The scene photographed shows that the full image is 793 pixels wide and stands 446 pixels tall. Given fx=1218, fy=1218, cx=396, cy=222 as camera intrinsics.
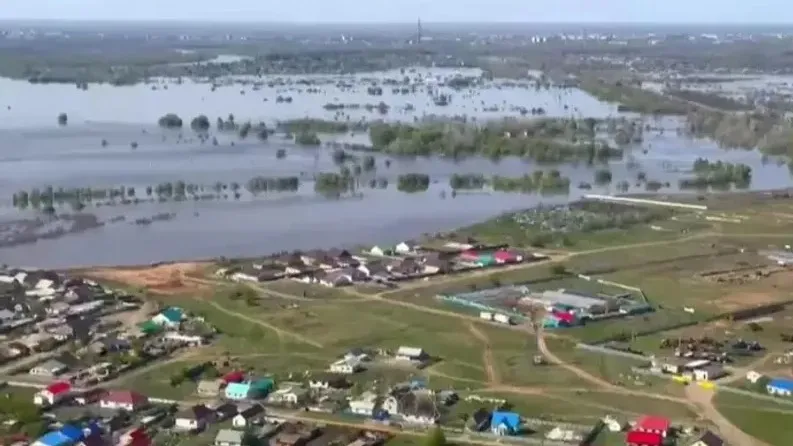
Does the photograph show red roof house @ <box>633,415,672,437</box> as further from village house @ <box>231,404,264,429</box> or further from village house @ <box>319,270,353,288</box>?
village house @ <box>319,270,353,288</box>

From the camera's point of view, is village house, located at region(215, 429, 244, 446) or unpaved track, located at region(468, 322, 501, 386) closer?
village house, located at region(215, 429, 244, 446)

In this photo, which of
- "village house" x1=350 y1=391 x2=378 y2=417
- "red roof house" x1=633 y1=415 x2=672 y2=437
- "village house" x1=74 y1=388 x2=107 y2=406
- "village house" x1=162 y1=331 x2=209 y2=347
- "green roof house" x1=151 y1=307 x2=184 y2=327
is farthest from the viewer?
"green roof house" x1=151 y1=307 x2=184 y2=327

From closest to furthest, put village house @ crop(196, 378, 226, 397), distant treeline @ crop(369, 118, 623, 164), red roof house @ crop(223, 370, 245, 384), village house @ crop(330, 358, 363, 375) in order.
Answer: village house @ crop(196, 378, 226, 397) < red roof house @ crop(223, 370, 245, 384) < village house @ crop(330, 358, 363, 375) < distant treeline @ crop(369, 118, 623, 164)

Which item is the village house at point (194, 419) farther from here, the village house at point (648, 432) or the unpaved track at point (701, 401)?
the unpaved track at point (701, 401)

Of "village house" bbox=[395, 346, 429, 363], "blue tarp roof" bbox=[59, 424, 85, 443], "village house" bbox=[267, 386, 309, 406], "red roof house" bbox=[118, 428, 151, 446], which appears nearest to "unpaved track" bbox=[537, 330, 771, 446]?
"village house" bbox=[395, 346, 429, 363]

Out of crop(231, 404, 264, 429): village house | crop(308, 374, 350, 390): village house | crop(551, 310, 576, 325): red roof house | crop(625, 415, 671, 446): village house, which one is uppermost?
crop(231, 404, 264, 429): village house

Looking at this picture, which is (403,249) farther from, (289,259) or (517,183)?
(517,183)
